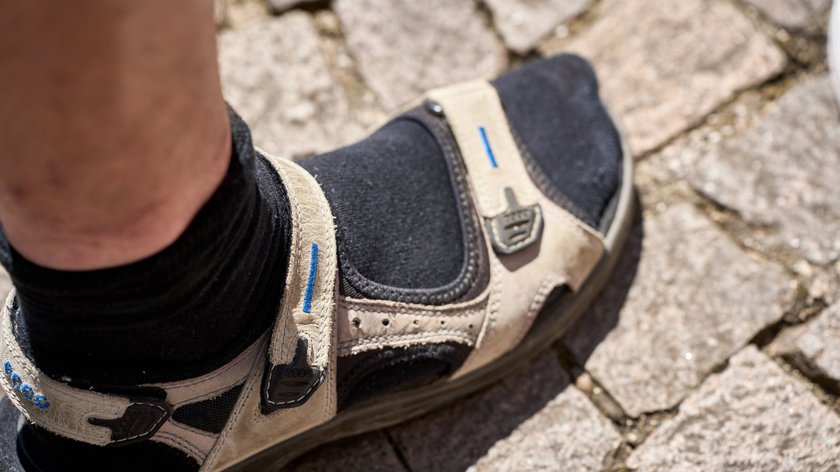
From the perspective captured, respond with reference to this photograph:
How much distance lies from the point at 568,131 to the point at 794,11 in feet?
2.38

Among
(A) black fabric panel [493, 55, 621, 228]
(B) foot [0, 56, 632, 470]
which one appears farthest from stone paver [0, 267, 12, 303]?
(A) black fabric panel [493, 55, 621, 228]

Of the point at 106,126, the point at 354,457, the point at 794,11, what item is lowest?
the point at 354,457

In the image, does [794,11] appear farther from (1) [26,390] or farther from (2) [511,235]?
(1) [26,390]

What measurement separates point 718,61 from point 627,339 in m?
0.71

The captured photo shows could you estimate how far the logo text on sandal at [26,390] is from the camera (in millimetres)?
1096

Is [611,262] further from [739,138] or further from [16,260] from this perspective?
[16,260]

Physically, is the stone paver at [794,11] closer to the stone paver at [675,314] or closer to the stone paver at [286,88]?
the stone paver at [675,314]

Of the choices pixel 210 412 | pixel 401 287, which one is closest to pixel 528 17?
pixel 401 287

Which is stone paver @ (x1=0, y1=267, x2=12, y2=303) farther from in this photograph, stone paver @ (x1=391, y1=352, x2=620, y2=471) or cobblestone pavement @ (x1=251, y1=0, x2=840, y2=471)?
stone paver @ (x1=391, y1=352, x2=620, y2=471)

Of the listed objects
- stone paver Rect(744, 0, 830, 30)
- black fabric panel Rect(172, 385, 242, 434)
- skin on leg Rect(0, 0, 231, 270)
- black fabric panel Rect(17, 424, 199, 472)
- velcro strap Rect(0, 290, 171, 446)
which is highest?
skin on leg Rect(0, 0, 231, 270)

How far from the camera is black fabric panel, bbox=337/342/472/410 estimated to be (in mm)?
1327

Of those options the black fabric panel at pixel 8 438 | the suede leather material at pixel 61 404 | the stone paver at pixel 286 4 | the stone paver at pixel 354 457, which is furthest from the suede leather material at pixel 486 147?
the black fabric panel at pixel 8 438

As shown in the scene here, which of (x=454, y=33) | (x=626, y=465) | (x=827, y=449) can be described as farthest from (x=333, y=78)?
(x=827, y=449)

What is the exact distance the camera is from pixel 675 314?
1.64 m
